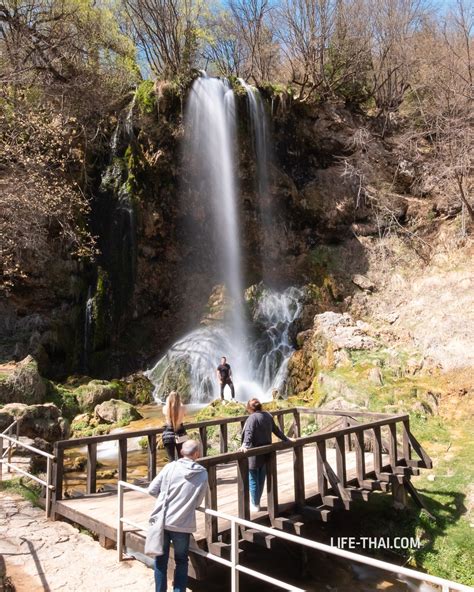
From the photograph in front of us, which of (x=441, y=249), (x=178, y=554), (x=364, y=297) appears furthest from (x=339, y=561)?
(x=441, y=249)

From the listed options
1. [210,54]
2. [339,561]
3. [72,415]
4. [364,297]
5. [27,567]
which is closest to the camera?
[27,567]

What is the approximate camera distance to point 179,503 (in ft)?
14.1

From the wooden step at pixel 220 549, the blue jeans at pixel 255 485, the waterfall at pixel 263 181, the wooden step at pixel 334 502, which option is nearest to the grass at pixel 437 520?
the wooden step at pixel 334 502

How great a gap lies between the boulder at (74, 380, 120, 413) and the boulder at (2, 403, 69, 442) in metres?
3.96

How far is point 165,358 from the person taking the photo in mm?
21500

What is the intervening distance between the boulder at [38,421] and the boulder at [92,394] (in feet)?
13.0

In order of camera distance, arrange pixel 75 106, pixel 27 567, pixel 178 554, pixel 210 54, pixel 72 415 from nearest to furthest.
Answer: pixel 178 554
pixel 27 567
pixel 72 415
pixel 75 106
pixel 210 54

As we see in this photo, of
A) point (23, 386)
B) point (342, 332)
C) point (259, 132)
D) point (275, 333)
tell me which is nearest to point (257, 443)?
point (342, 332)

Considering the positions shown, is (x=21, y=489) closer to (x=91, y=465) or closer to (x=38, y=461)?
(x=91, y=465)

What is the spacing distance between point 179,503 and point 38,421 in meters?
8.67

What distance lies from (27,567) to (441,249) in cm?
1872

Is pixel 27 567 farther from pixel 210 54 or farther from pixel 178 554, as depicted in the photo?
pixel 210 54

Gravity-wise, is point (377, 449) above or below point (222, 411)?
above

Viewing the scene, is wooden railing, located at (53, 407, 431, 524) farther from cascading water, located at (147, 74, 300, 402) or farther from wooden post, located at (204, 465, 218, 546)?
cascading water, located at (147, 74, 300, 402)
